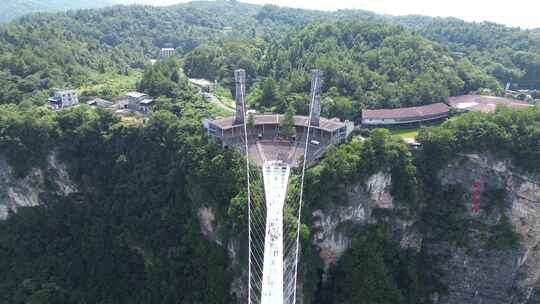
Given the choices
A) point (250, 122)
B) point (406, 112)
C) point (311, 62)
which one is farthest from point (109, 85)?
point (406, 112)

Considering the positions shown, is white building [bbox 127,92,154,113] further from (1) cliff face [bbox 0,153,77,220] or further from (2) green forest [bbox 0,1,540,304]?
(1) cliff face [bbox 0,153,77,220]

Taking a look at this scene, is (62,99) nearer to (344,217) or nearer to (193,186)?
(193,186)

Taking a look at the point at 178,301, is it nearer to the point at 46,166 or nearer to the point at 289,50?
the point at 46,166

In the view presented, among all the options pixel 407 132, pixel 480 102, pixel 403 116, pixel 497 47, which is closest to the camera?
pixel 407 132

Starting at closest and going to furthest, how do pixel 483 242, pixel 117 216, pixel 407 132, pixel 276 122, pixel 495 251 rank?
1. pixel 495 251
2. pixel 483 242
3. pixel 117 216
4. pixel 276 122
5. pixel 407 132

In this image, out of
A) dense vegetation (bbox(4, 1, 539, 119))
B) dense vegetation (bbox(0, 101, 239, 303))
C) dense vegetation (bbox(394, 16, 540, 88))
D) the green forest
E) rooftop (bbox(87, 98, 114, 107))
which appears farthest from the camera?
dense vegetation (bbox(394, 16, 540, 88))

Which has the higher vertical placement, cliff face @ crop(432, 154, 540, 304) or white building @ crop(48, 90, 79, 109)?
white building @ crop(48, 90, 79, 109)

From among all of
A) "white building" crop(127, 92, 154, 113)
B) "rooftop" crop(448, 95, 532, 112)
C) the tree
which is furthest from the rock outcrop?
"white building" crop(127, 92, 154, 113)
